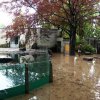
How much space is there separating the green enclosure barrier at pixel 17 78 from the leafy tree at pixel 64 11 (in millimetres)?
10683

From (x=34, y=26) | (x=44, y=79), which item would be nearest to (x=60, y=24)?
(x=34, y=26)

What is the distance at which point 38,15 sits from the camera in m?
20.0

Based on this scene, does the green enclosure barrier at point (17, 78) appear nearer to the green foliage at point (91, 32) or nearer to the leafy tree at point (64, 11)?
the leafy tree at point (64, 11)

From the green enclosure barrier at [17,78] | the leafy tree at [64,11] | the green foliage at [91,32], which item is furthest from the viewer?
the green foliage at [91,32]

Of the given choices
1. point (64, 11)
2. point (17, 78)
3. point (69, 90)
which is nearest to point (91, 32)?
point (64, 11)

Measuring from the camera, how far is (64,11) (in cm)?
2078

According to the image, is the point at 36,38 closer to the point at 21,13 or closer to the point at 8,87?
the point at 21,13

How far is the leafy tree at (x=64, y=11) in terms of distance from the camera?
62.5 ft

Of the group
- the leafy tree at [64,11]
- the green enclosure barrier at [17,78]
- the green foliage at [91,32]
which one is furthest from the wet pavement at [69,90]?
the green foliage at [91,32]

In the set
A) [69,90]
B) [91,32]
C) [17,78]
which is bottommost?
[69,90]

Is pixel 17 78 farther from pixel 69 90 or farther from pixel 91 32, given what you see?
pixel 91 32

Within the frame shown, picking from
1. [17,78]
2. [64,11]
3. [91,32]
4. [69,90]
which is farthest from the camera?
[91,32]

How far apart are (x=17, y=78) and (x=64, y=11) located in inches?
547

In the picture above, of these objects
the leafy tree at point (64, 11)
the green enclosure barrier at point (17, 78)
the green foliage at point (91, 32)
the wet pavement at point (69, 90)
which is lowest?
the wet pavement at point (69, 90)
